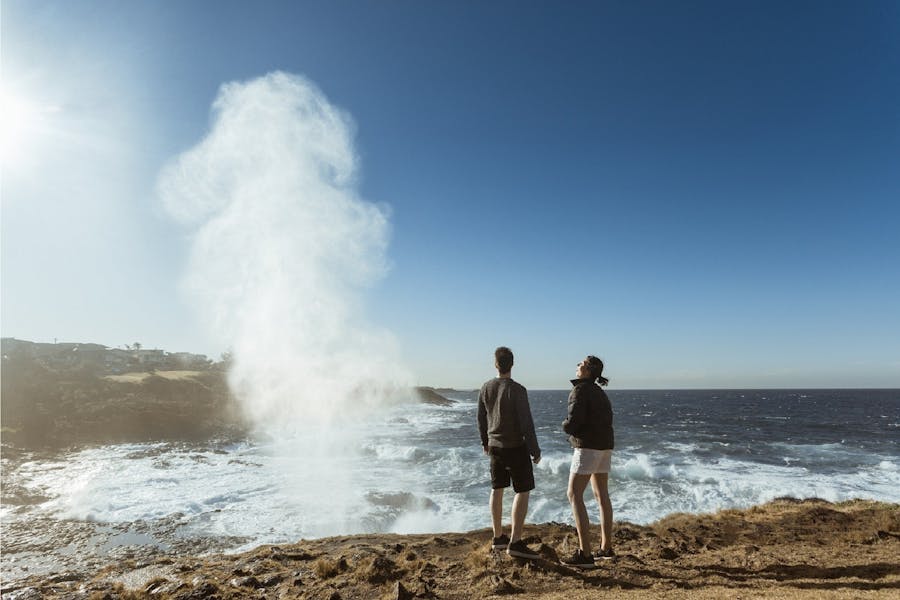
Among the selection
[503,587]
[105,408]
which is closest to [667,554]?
[503,587]

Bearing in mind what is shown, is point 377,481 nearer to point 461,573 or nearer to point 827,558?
point 461,573

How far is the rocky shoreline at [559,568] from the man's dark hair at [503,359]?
2.39 meters

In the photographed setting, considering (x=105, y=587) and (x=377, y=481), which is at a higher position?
(x=105, y=587)

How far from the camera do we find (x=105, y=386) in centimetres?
5016

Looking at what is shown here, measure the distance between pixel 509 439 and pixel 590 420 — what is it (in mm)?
985

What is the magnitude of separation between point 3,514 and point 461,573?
762 inches

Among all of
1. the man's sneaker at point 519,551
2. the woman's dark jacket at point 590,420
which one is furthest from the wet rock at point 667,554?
the woman's dark jacket at point 590,420

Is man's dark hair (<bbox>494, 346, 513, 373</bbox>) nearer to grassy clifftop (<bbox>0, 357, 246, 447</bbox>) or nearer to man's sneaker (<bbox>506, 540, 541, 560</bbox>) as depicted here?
man's sneaker (<bbox>506, 540, 541, 560</bbox>)

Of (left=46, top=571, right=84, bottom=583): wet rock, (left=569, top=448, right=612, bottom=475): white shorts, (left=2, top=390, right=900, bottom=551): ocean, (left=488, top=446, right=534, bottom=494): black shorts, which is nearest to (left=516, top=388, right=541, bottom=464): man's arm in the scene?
(left=488, top=446, right=534, bottom=494): black shorts

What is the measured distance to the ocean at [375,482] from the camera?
49.3 ft

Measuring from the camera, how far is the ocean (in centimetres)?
1502

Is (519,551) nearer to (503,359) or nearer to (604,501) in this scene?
(604,501)

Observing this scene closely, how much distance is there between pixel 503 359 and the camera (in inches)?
215

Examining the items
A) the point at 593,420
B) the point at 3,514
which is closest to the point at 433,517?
the point at 593,420
